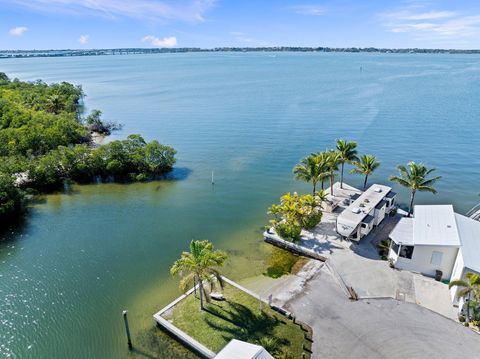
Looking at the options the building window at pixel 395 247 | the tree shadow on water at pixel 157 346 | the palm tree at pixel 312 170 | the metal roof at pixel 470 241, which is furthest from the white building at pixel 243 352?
the palm tree at pixel 312 170

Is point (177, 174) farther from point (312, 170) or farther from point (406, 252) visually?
point (406, 252)

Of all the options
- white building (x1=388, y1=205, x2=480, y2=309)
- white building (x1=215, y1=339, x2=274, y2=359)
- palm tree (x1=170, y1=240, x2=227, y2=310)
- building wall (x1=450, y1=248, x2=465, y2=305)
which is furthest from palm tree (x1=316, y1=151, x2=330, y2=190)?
white building (x1=215, y1=339, x2=274, y2=359)

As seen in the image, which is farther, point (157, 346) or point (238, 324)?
point (238, 324)

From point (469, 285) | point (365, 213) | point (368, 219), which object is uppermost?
point (365, 213)

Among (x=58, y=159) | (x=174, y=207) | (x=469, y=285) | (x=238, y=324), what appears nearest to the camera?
(x=469, y=285)

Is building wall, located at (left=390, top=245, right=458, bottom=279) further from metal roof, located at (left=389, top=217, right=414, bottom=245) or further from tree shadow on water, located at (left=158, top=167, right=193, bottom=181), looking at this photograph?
tree shadow on water, located at (left=158, top=167, right=193, bottom=181)

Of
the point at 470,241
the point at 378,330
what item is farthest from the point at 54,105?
the point at 470,241
